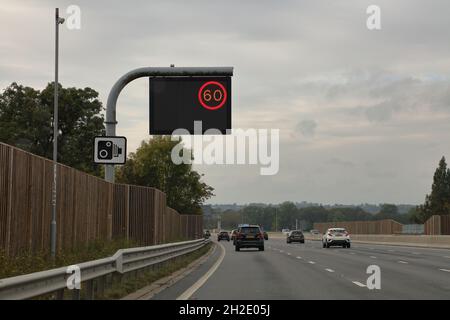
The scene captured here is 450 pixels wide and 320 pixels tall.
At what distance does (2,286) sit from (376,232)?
83542 millimetres

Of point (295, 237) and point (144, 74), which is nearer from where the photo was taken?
point (144, 74)

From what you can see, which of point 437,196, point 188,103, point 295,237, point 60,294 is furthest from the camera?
point 437,196

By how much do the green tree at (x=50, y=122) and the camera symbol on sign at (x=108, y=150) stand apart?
45.9 meters

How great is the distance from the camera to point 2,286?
29.9ft

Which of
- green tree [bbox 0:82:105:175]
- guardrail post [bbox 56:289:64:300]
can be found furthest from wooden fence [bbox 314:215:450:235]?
guardrail post [bbox 56:289:64:300]

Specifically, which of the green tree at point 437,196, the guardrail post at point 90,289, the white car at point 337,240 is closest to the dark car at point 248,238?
the white car at point 337,240

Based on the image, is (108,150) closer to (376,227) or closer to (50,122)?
(50,122)

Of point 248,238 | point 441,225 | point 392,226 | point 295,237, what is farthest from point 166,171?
point 248,238

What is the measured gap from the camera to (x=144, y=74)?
24953 millimetres

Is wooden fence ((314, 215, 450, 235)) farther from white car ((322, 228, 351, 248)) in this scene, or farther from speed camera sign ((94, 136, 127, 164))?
speed camera sign ((94, 136, 127, 164))

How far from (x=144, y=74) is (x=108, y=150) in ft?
10.1

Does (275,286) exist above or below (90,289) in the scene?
below

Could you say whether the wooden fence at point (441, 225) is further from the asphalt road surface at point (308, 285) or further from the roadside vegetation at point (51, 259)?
the roadside vegetation at point (51, 259)
